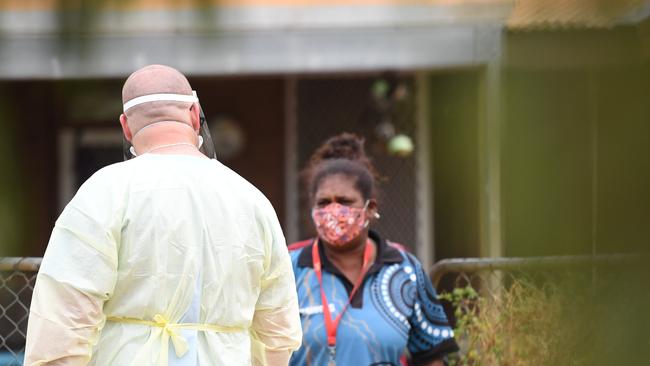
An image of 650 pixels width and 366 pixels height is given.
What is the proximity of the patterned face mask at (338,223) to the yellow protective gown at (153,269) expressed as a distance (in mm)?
1131

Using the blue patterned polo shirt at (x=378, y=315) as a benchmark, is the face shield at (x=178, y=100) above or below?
above

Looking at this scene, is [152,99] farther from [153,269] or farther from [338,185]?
[338,185]

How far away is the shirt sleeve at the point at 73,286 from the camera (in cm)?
208

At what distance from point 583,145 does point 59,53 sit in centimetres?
43

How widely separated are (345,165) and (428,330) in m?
0.72

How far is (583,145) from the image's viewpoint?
25.7 inches

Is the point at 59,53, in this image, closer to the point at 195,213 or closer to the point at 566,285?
the point at 566,285

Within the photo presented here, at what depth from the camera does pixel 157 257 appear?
85.0 inches

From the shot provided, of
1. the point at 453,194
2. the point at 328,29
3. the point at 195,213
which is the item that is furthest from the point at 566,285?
the point at 453,194

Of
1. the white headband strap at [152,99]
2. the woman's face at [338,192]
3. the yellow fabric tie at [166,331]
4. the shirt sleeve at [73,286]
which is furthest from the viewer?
the woman's face at [338,192]

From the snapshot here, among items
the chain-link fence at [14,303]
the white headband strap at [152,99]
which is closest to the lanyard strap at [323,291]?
the chain-link fence at [14,303]

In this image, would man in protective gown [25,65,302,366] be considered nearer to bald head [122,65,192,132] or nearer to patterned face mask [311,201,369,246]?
bald head [122,65,192,132]

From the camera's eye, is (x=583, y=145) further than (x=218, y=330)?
No

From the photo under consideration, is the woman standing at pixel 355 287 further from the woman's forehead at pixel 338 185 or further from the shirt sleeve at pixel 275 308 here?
the shirt sleeve at pixel 275 308
